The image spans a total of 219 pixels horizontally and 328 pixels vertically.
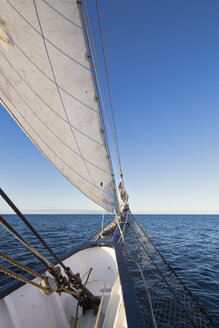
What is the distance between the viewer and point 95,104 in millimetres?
4004

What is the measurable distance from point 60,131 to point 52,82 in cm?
99

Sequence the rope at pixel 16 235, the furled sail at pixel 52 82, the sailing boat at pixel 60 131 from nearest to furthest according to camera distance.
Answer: the rope at pixel 16 235, the sailing boat at pixel 60 131, the furled sail at pixel 52 82

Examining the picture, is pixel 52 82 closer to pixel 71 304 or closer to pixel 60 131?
pixel 60 131

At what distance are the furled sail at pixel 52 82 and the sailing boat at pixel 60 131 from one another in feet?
0.04

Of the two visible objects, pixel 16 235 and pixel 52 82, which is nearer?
pixel 16 235

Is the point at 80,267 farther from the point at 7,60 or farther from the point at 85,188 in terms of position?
the point at 7,60

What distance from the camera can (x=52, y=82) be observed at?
3059mm

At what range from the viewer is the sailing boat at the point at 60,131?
6.75 feet

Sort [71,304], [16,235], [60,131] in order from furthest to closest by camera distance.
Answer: [60,131] < [71,304] < [16,235]

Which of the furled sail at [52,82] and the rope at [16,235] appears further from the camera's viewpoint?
the furled sail at [52,82]

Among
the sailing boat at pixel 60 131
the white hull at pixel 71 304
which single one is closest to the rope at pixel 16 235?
the sailing boat at pixel 60 131

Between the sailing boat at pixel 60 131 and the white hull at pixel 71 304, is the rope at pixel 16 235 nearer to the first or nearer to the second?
the sailing boat at pixel 60 131

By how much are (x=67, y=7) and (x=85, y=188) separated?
13.4 ft

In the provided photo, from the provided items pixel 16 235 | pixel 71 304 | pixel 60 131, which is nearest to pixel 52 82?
pixel 60 131
